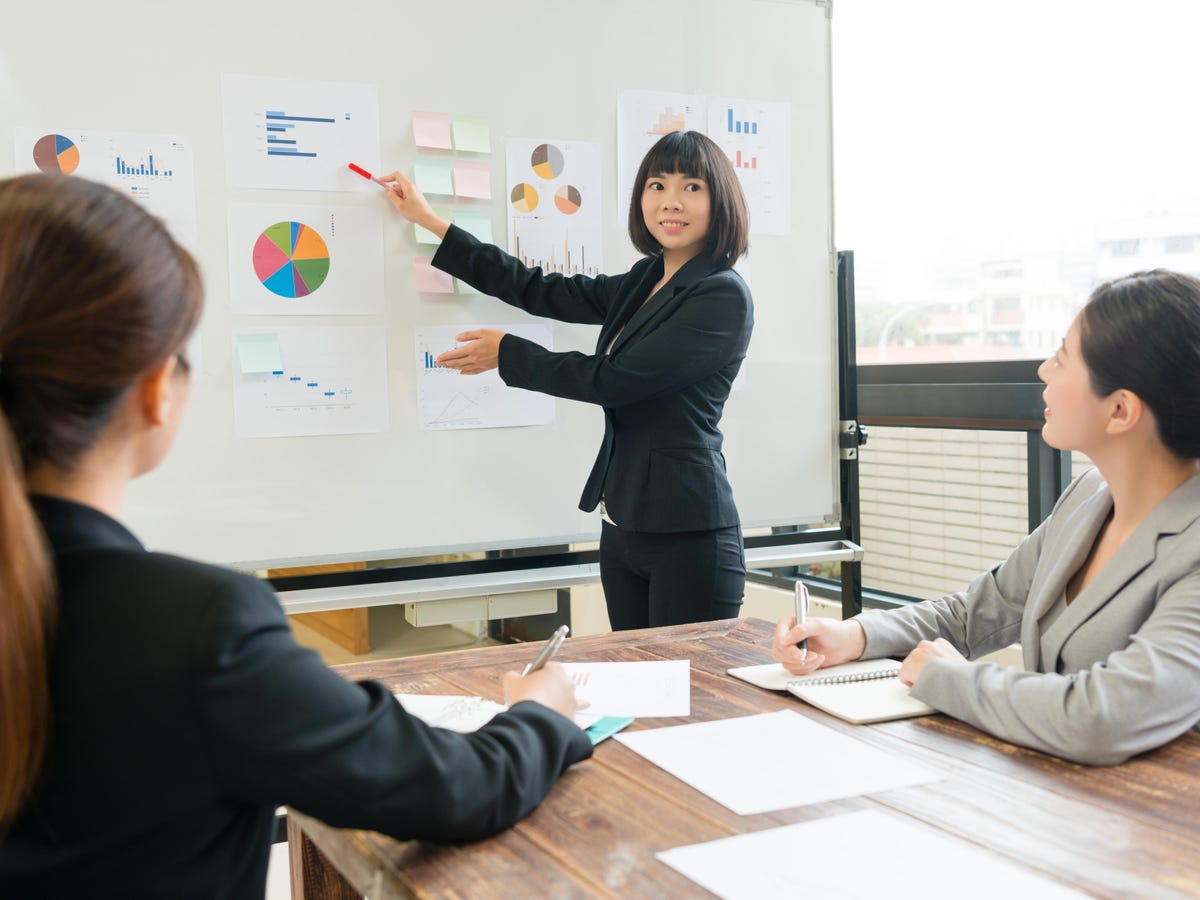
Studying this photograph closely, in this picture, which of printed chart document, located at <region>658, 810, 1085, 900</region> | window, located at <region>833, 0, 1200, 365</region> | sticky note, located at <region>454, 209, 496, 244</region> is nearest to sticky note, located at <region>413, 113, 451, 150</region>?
sticky note, located at <region>454, 209, 496, 244</region>

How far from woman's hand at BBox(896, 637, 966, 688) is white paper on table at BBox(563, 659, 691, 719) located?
27 centimetres

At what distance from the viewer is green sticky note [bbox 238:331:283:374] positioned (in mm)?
2221

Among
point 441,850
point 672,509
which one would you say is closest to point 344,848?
point 441,850

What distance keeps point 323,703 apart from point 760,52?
2377mm

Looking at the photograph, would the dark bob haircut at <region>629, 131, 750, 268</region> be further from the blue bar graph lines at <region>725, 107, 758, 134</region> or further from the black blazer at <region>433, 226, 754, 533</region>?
the blue bar graph lines at <region>725, 107, 758, 134</region>

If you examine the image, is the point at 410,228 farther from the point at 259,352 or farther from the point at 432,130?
→ the point at 259,352

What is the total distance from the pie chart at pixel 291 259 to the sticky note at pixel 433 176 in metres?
0.26

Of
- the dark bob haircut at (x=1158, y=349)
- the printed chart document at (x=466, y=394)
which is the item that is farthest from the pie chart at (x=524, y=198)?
the dark bob haircut at (x=1158, y=349)

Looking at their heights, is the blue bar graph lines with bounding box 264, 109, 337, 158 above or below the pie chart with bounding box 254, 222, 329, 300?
above

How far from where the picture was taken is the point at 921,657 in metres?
1.37

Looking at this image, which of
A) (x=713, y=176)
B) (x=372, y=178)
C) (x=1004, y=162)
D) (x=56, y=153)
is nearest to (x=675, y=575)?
(x=713, y=176)

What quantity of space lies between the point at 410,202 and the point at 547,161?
1.19 ft

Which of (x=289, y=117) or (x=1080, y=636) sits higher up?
(x=289, y=117)

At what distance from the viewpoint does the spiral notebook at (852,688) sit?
1.30 m
